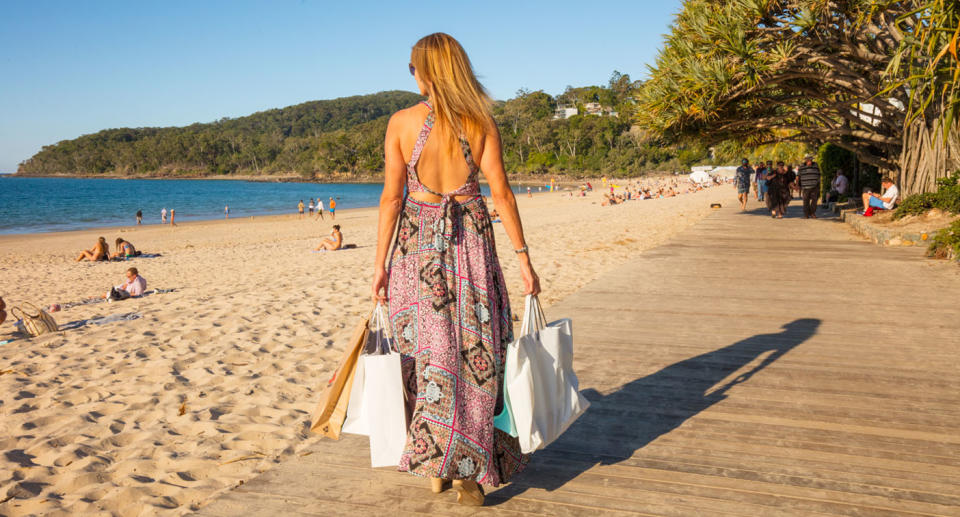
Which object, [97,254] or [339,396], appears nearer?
[339,396]

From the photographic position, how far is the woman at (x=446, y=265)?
2309mm

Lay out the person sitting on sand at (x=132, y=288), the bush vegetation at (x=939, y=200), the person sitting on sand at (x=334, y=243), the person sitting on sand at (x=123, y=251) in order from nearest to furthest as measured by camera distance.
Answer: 1. the person sitting on sand at (x=132, y=288)
2. the bush vegetation at (x=939, y=200)
3. the person sitting on sand at (x=334, y=243)
4. the person sitting on sand at (x=123, y=251)

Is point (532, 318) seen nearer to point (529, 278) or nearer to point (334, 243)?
point (529, 278)

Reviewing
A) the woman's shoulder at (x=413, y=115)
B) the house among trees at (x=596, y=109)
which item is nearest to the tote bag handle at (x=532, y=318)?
the woman's shoulder at (x=413, y=115)

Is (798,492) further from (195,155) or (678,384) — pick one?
(195,155)

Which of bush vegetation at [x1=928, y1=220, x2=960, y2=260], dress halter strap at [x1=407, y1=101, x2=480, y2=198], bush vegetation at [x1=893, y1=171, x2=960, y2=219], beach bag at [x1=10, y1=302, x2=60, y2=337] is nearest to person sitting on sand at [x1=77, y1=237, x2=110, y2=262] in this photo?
beach bag at [x1=10, y1=302, x2=60, y2=337]

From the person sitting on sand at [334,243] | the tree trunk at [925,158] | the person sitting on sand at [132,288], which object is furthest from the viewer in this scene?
the person sitting on sand at [334,243]

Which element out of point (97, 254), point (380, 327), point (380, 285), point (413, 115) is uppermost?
point (413, 115)

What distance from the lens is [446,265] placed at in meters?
2.34

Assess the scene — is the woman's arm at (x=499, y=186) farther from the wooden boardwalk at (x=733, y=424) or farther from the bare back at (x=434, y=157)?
A: the wooden boardwalk at (x=733, y=424)

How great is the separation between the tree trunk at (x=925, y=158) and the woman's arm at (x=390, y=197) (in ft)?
38.1

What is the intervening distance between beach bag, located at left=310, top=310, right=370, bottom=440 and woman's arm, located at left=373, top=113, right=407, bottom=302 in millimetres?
196

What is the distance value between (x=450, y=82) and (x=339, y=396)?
1240 millimetres

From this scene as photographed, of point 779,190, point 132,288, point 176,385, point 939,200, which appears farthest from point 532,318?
point 779,190
